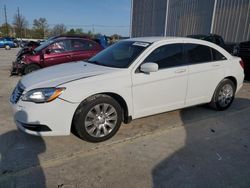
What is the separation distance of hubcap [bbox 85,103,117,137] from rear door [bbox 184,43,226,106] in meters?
1.59

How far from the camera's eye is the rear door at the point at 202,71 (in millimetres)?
4109

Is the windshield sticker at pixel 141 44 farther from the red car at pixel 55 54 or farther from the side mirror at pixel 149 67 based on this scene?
the red car at pixel 55 54

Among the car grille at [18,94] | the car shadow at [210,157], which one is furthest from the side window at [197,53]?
the car grille at [18,94]

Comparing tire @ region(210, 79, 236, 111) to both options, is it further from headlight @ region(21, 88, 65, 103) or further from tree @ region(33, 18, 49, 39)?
tree @ region(33, 18, 49, 39)

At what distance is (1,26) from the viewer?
205 feet

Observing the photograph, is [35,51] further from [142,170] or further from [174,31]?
[174,31]

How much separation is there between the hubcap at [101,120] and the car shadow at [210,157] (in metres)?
0.97

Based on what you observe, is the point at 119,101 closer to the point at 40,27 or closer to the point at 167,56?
the point at 167,56

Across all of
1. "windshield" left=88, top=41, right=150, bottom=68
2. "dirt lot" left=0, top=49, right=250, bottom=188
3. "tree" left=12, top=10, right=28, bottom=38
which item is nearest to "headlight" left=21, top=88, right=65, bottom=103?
"dirt lot" left=0, top=49, right=250, bottom=188

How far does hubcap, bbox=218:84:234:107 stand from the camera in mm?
4699

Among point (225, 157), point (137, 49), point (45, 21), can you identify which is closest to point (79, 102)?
point (137, 49)

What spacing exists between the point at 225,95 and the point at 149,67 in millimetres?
2290

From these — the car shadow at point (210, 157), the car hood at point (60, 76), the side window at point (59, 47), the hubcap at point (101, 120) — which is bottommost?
the car shadow at point (210, 157)

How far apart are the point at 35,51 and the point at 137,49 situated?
566 cm
